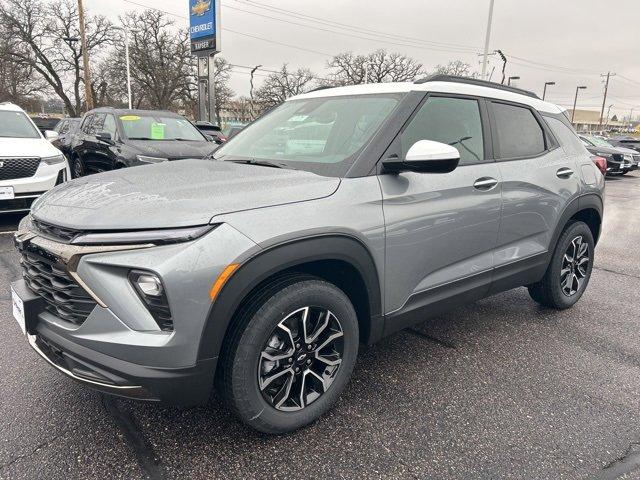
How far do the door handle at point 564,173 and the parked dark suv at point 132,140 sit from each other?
5.10 metres

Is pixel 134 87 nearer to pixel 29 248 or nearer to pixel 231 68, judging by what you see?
pixel 231 68

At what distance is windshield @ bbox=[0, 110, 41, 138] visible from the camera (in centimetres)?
688

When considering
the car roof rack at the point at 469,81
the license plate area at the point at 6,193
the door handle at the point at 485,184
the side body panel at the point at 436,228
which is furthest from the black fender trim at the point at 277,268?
the license plate area at the point at 6,193

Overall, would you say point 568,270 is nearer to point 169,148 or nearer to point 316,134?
point 316,134

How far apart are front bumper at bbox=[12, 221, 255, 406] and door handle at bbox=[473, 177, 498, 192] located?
1.67 m

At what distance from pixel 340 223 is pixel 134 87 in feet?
141

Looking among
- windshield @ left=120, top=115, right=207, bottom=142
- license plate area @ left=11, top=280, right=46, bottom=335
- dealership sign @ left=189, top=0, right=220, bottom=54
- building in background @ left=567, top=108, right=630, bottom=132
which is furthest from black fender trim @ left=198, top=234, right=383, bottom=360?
building in background @ left=567, top=108, right=630, bottom=132

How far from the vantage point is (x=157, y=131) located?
819 cm

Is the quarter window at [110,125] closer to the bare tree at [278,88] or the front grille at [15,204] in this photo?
Answer: the front grille at [15,204]

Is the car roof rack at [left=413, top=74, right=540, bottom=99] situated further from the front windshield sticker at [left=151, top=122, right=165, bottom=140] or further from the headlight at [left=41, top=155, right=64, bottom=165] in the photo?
the front windshield sticker at [left=151, top=122, right=165, bottom=140]

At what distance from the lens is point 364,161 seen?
239cm

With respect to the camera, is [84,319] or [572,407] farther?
[572,407]

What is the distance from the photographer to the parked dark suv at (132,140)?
7.31m

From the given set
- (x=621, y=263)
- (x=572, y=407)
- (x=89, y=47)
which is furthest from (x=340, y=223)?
(x=89, y=47)
